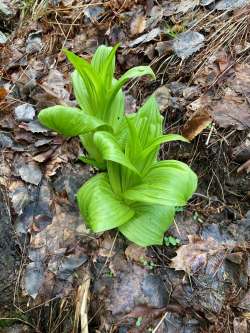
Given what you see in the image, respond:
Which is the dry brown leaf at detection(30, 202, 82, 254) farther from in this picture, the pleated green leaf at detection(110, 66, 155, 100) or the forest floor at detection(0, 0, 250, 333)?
the pleated green leaf at detection(110, 66, 155, 100)

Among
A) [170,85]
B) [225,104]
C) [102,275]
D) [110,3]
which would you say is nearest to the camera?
[102,275]

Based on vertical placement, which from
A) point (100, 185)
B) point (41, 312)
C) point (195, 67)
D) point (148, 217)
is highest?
point (195, 67)

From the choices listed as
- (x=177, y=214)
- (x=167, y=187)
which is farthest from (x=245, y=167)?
(x=167, y=187)

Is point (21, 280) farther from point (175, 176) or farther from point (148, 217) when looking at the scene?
point (175, 176)

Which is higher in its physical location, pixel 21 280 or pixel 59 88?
pixel 59 88

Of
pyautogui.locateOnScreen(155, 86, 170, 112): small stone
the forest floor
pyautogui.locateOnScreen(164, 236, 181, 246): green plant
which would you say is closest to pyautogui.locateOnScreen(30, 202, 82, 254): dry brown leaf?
the forest floor

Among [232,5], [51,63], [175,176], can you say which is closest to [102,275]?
[175,176]

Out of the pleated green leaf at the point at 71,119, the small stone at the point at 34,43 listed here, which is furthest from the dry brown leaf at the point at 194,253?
the small stone at the point at 34,43
